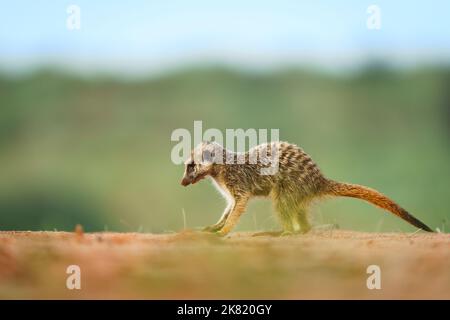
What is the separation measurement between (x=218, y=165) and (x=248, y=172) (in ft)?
1.05

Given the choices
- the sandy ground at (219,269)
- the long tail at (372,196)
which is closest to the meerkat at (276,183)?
the long tail at (372,196)

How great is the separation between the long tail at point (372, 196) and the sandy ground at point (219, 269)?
1102mm

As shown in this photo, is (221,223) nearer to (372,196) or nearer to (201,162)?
(201,162)

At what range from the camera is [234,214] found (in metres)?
8.75

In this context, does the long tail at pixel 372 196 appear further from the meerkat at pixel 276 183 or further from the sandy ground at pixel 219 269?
the sandy ground at pixel 219 269

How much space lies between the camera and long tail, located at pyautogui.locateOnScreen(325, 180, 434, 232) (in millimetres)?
8844

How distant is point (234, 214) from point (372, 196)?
1452 millimetres

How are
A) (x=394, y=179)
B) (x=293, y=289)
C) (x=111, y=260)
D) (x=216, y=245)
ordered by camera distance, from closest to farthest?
1. (x=293, y=289)
2. (x=111, y=260)
3. (x=216, y=245)
4. (x=394, y=179)

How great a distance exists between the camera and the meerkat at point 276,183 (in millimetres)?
8766

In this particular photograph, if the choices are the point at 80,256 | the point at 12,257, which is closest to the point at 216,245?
the point at 80,256

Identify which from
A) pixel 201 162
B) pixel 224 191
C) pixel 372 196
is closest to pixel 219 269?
pixel 201 162

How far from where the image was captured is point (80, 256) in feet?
22.6

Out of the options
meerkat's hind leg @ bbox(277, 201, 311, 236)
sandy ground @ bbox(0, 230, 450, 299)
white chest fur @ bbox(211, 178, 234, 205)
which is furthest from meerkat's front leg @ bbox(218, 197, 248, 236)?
sandy ground @ bbox(0, 230, 450, 299)

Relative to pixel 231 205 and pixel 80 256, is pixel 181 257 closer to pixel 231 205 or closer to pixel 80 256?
pixel 80 256
